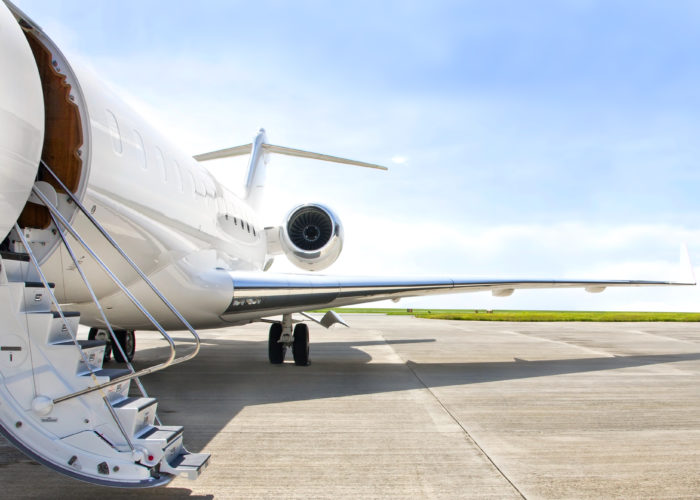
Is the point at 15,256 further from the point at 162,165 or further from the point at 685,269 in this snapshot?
the point at 685,269

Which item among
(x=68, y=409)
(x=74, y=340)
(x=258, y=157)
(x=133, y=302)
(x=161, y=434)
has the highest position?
(x=258, y=157)

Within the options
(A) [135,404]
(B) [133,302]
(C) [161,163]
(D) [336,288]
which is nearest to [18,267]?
(B) [133,302]

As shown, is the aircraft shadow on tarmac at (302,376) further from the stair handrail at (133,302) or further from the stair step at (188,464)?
the stair handrail at (133,302)

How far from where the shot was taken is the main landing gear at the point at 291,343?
37.3ft

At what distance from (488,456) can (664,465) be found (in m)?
1.40

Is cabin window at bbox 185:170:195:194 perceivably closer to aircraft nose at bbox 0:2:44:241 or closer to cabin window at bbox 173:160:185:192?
cabin window at bbox 173:160:185:192

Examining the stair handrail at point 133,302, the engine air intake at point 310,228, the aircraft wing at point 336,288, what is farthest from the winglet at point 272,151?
the stair handrail at point 133,302

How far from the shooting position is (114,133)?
5789 millimetres

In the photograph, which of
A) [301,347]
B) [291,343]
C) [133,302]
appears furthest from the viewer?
[291,343]

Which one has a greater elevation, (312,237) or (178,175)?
(178,175)

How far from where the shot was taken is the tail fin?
16938mm

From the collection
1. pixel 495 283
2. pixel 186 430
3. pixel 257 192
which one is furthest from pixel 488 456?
pixel 257 192

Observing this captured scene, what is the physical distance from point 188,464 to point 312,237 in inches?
A: 372

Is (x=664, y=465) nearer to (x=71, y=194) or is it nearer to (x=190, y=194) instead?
(x=71, y=194)
